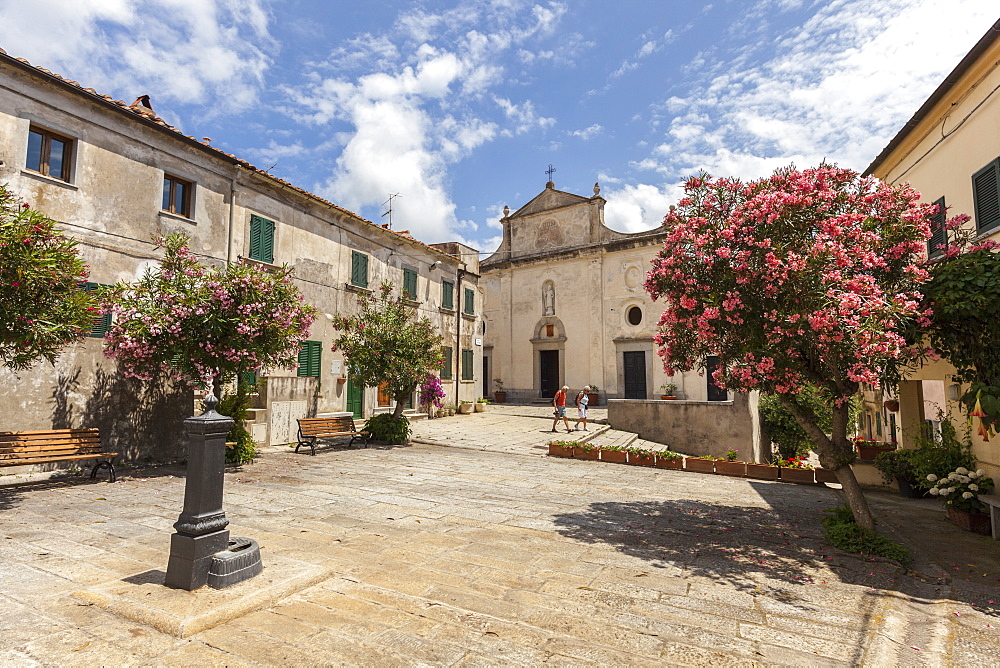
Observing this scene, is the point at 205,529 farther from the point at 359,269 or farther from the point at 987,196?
the point at 359,269

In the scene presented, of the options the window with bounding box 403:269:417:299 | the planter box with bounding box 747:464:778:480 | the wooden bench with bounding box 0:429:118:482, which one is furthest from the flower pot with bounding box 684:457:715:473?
the window with bounding box 403:269:417:299

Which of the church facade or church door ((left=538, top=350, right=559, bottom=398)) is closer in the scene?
the church facade

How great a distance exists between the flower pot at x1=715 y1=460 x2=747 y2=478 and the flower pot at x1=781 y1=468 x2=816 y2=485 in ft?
2.47

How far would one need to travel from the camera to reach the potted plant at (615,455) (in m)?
12.6

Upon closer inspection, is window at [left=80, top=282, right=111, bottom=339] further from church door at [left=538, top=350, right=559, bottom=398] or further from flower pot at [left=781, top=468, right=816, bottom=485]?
church door at [left=538, top=350, right=559, bottom=398]

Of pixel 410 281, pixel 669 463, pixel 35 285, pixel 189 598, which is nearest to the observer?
pixel 189 598

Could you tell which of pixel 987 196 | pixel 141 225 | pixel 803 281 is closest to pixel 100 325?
pixel 141 225

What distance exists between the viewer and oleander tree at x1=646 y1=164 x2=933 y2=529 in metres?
5.26

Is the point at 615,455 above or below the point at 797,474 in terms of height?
above

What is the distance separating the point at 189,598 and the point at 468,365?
20475 mm

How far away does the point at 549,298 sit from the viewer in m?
30.2

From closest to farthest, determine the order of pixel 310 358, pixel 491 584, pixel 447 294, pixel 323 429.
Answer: pixel 491 584 < pixel 323 429 < pixel 310 358 < pixel 447 294

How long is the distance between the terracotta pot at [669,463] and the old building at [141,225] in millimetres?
8711

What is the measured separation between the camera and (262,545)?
532 centimetres
